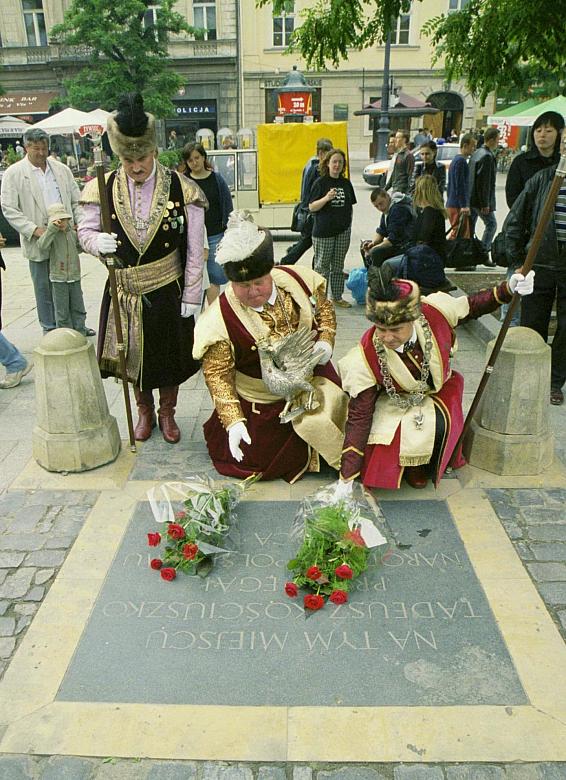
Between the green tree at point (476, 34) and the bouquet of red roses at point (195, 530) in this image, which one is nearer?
the bouquet of red roses at point (195, 530)

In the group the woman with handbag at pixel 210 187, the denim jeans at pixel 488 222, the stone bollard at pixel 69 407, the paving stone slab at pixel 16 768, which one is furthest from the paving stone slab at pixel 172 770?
the denim jeans at pixel 488 222

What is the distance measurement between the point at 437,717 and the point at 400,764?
0.79 feet

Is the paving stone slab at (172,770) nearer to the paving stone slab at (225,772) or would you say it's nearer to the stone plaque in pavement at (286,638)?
the paving stone slab at (225,772)

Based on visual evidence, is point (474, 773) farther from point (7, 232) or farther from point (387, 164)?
point (387, 164)

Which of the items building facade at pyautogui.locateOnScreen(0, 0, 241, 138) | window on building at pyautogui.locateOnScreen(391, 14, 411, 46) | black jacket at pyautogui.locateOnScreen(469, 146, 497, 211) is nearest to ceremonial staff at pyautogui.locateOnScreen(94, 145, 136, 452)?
black jacket at pyautogui.locateOnScreen(469, 146, 497, 211)

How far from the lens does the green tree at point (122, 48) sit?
1009 inches

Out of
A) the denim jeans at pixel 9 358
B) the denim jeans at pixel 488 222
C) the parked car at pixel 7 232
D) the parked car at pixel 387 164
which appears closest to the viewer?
the denim jeans at pixel 9 358

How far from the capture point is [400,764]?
227 centimetres

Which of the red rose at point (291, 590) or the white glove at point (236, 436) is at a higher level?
the white glove at point (236, 436)

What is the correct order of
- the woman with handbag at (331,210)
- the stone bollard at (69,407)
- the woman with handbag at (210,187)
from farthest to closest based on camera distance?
the woman with handbag at (331,210)
the woman with handbag at (210,187)
the stone bollard at (69,407)

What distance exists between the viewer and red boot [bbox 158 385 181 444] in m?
4.57

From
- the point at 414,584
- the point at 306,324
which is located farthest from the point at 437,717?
the point at 306,324

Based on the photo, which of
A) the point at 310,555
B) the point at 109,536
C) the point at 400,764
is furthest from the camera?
the point at 109,536

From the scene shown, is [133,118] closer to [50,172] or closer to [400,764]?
[50,172]
